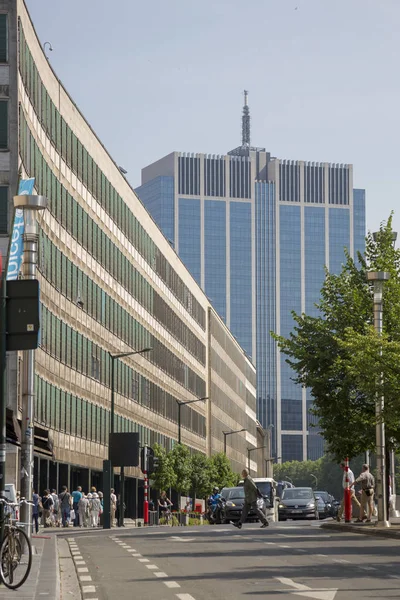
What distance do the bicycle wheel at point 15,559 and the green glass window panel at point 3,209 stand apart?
37.4 meters

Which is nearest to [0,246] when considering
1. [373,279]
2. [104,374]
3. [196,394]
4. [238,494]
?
[238,494]

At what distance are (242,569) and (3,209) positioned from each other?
3518cm

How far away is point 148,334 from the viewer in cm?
9456

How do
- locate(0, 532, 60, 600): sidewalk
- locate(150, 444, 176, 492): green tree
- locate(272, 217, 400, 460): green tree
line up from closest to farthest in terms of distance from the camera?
locate(0, 532, 60, 600): sidewalk < locate(272, 217, 400, 460): green tree < locate(150, 444, 176, 492): green tree

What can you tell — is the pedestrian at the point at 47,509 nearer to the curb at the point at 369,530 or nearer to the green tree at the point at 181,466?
the curb at the point at 369,530

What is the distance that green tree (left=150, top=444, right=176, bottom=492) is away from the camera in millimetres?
84312

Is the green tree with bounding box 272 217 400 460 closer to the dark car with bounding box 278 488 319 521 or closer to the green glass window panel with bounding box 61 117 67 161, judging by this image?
the dark car with bounding box 278 488 319 521

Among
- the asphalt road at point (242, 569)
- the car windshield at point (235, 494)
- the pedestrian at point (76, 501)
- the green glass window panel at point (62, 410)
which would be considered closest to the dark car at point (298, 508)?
the car windshield at point (235, 494)

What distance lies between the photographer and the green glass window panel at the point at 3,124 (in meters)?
53.0

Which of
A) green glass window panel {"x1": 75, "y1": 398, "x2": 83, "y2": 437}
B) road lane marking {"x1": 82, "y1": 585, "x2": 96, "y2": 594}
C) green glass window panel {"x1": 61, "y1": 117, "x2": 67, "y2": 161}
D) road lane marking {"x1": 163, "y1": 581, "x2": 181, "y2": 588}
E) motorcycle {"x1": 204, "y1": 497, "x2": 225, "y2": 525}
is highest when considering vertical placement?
green glass window panel {"x1": 61, "y1": 117, "x2": 67, "y2": 161}

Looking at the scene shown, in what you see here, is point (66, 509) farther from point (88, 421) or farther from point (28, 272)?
point (28, 272)

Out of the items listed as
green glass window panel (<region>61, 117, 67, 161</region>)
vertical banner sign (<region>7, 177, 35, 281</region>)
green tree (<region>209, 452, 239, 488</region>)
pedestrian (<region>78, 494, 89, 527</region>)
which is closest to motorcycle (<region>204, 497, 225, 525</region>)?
pedestrian (<region>78, 494, 89, 527</region>)

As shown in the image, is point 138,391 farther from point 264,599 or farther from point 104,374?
point 264,599

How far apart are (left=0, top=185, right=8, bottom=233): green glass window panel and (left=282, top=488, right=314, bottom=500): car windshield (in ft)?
57.8
